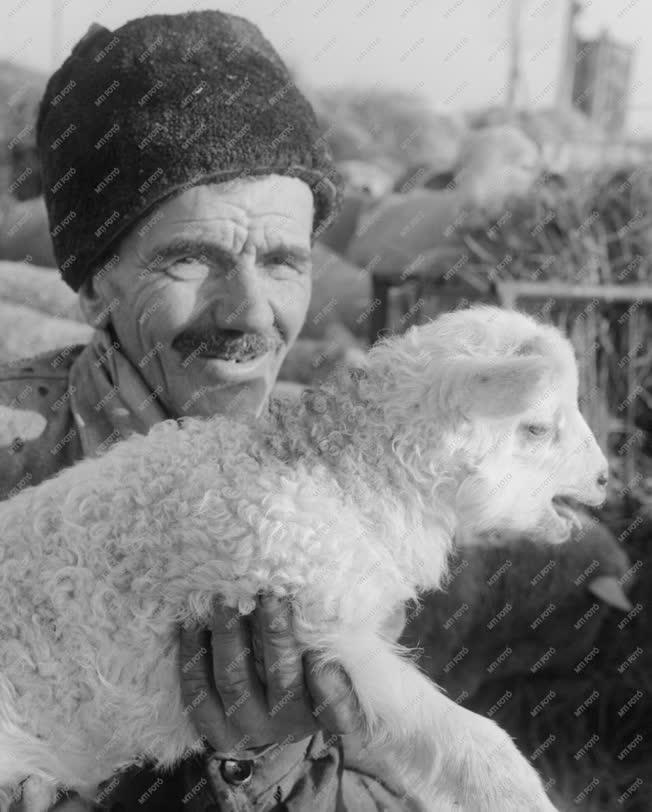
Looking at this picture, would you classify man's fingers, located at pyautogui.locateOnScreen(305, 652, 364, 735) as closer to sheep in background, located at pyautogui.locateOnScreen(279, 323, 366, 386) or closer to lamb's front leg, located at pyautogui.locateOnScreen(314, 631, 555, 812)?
lamb's front leg, located at pyautogui.locateOnScreen(314, 631, 555, 812)

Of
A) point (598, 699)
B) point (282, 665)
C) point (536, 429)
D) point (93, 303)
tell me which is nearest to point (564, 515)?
point (536, 429)

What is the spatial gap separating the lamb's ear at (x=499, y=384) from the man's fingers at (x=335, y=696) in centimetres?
68

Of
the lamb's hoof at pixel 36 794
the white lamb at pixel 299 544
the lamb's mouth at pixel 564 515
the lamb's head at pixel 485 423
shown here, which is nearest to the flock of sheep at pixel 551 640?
the lamb's mouth at pixel 564 515

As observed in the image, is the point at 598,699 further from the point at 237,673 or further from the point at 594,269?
the point at 237,673

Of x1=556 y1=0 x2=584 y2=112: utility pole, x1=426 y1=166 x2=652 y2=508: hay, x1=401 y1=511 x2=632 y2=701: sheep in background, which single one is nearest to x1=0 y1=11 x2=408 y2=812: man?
x1=401 y1=511 x2=632 y2=701: sheep in background

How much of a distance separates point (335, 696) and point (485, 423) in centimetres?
73

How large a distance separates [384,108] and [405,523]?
16580mm

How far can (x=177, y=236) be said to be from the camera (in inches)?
120

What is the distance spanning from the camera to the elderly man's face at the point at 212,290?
3066 mm

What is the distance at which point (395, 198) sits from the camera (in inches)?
357

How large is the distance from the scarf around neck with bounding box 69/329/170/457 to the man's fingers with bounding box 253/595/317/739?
98cm

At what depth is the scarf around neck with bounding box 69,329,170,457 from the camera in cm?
316

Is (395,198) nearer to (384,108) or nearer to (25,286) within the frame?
(25,286)

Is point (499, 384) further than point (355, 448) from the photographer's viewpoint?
No
